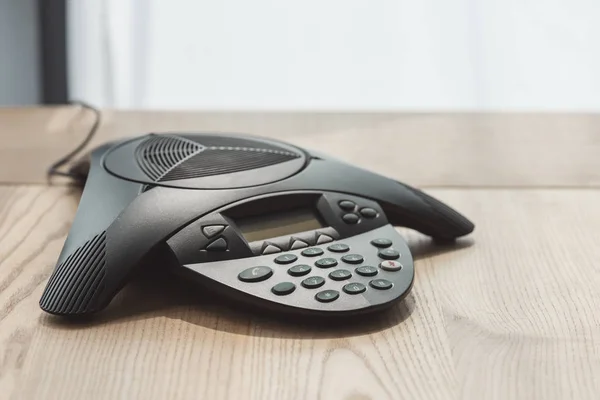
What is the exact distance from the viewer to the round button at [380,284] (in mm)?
570

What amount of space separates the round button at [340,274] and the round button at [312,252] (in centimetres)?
3

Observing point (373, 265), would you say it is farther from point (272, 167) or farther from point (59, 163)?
point (59, 163)

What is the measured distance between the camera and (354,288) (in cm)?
56

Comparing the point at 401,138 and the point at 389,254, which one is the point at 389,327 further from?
the point at 401,138

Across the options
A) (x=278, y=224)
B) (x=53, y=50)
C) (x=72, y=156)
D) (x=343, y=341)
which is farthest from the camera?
(x=53, y=50)

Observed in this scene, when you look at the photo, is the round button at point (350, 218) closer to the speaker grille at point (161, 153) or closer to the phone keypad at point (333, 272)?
the phone keypad at point (333, 272)

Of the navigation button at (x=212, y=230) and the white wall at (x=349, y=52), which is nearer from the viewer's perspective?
the navigation button at (x=212, y=230)

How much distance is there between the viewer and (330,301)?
0.55m

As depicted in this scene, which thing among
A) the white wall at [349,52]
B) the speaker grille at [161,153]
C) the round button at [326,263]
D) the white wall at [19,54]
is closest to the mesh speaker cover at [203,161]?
the speaker grille at [161,153]

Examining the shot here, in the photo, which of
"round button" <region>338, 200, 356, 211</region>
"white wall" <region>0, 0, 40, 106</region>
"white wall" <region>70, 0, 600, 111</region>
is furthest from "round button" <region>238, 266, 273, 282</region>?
"white wall" <region>0, 0, 40, 106</region>

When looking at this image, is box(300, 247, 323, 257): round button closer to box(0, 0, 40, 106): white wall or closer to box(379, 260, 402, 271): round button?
box(379, 260, 402, 271): round button

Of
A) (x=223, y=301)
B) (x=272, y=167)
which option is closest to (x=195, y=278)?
(x=223, y=301)

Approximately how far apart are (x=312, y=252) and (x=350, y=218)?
0.06 metres

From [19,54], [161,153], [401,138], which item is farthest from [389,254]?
[19,54]
